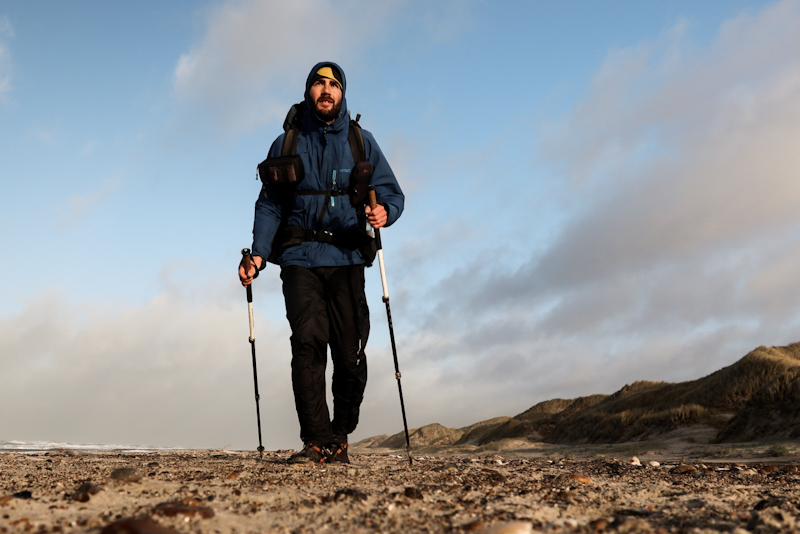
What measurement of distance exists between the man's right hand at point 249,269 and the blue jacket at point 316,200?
7 centimetres

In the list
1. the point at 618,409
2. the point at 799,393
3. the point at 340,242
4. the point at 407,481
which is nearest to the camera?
the point at 407,481

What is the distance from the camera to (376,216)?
6.14 metres

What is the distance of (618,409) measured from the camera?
1806 centimetres

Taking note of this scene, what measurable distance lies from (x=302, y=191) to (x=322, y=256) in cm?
73

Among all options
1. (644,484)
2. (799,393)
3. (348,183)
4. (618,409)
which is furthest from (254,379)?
(618,409)

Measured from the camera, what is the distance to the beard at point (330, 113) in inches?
245

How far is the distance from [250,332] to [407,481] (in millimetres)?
3383

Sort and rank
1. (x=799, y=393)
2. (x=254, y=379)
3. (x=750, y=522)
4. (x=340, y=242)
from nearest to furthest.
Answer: (x=750, y=522) → (x=340, y=242) → (x=254, y=379) → (x=799, y=393)

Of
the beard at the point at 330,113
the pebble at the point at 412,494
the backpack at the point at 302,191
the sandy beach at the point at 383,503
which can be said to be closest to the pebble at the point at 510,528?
the sandy beach at the point at 383,503

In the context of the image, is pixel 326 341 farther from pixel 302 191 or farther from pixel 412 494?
pixel 412 494

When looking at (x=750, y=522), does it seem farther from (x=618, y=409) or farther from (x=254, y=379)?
(x=618, y=409)

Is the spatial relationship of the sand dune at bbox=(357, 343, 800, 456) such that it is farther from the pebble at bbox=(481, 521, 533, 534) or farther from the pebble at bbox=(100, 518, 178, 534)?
the pebble at bbox=(100, 518, 178, 534)

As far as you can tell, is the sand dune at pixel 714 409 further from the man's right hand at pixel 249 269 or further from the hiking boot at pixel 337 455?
the man's right hand at pixel 249 269

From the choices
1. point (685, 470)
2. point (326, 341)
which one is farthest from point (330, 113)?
point (685, 470)
